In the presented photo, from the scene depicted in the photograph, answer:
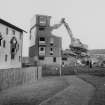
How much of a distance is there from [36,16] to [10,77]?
38.3 metres

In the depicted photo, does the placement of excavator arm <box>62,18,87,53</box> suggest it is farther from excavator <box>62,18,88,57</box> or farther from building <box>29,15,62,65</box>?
building <box>29,15,62,65</box>

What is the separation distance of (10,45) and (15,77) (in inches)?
685

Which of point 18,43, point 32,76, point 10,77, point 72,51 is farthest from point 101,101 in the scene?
point 72,51

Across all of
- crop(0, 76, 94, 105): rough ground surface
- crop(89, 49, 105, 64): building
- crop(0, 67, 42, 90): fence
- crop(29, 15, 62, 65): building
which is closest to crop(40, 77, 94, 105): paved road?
crop(0, 76, 94, 105): rough ground surface

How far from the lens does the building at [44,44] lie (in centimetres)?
5412

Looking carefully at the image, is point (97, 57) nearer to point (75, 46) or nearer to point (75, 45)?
point (75, 45)

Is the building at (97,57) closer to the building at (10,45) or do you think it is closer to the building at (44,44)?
the building at (44,44)

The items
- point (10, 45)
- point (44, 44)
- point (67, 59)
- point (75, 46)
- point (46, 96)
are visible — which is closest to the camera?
point (46, 96)

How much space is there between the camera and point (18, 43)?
3919cm

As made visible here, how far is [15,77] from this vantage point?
19875mm

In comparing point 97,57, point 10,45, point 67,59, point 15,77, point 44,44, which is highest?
point 44,44

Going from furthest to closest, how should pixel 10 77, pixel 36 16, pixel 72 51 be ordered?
1. pixel 72 51
2. pixel 36 16
3. pixel 10 77

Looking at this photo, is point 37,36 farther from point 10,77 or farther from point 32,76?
point 10,77

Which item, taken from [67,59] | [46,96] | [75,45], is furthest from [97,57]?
[46,96]
